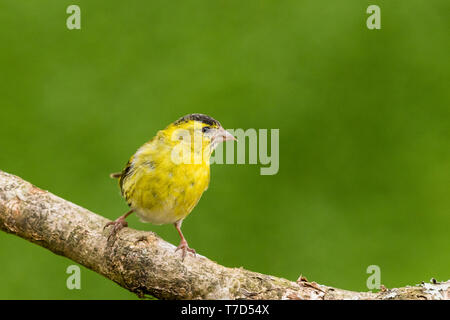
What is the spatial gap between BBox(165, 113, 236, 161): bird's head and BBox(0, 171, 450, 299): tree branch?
42 cm

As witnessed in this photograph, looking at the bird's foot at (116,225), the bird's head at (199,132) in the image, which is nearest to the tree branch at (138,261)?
the bird's foot at (116,225)

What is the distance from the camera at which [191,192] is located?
228cm

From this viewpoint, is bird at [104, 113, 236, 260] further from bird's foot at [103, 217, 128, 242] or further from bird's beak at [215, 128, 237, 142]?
bird's foot at [103, 217, 128, 242]

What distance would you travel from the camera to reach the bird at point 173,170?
2256 millimetres

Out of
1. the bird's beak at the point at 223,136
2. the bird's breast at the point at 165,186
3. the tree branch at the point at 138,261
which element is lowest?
the tree branch at the point at 138,261

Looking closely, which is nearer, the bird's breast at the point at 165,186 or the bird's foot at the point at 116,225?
the bird's foot at the point at 116,225

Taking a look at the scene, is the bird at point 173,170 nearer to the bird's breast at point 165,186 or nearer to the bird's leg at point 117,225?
the bird's breast at point 165,186

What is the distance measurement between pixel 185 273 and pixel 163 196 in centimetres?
41

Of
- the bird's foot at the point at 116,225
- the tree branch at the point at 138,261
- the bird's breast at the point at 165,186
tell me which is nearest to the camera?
the tree branch at the point at 138,261

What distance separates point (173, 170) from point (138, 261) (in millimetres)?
420

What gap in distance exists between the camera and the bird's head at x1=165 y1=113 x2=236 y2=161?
7.54 ft

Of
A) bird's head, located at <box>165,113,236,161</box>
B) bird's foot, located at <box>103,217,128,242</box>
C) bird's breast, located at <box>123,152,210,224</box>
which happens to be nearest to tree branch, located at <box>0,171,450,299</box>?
bird's foot, located at <box>103,217,128,242</box>

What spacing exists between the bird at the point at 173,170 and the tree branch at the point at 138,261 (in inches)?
8.2
